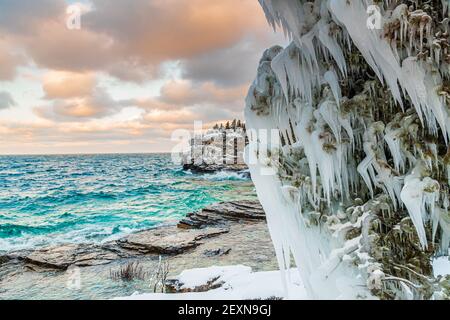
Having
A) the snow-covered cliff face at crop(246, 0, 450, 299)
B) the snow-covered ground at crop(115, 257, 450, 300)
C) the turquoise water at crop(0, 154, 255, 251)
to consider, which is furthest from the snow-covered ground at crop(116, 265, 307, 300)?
the turquoise water at crop(0, 154, 255, 251)

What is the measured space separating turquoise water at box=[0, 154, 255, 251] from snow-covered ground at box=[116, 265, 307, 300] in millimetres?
6395

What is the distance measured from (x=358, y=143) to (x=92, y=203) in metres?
16.6

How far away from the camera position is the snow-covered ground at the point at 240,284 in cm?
337

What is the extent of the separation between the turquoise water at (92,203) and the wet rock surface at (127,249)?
5.33 feet

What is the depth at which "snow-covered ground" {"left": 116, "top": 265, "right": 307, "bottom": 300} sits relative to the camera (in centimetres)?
337

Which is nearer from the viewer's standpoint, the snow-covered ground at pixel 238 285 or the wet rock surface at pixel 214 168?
the snow-covered ground at pixel 238 285

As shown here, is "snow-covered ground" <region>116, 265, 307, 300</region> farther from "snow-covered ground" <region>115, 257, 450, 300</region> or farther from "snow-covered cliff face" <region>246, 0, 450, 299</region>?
"snow-covered cliff face" <region>246, 0, 450, 299</region>

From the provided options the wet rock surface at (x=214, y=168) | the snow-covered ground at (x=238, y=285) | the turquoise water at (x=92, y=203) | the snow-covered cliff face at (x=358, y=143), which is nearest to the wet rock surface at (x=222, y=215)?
the turquoise water at (x=92, y=203)

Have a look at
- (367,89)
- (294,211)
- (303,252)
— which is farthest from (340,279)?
(367,89)

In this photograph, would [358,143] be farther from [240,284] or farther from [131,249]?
[131,249]

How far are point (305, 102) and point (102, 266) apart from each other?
657 cm

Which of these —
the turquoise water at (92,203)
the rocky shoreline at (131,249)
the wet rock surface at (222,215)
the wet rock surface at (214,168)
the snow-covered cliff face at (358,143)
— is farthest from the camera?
the wet rock surface at (214,168)

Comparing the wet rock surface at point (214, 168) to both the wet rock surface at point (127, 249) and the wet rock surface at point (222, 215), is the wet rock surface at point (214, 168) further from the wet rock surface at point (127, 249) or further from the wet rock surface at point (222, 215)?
the wet rock surface at point (127, 249)

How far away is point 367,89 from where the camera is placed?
7.13 feet
